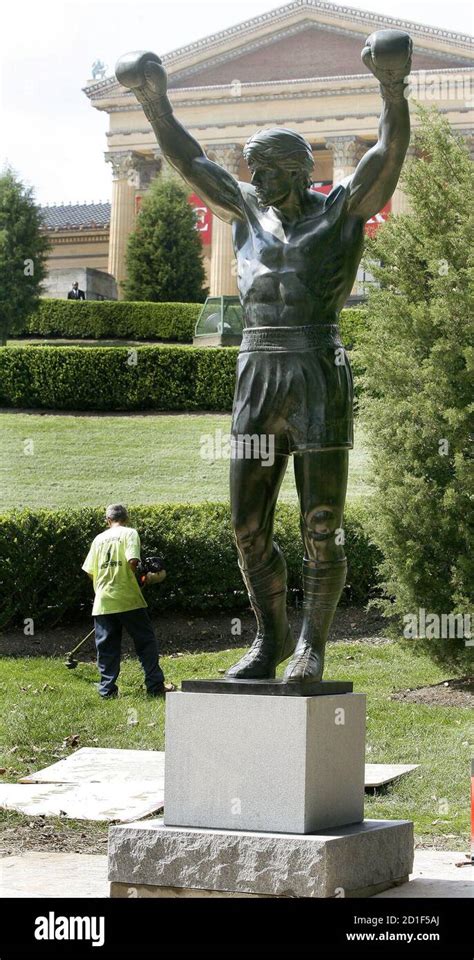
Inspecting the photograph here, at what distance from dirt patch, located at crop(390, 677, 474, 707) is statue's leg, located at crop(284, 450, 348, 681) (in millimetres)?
5701

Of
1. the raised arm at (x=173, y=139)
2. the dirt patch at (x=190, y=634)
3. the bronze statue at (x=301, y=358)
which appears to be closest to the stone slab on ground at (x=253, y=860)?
the bronze statue at (x=301, y=358)

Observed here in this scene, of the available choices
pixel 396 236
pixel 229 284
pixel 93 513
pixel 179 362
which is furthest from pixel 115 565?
pixel 229 284

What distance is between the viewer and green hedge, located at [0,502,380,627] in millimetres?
14047

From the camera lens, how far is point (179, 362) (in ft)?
87.1

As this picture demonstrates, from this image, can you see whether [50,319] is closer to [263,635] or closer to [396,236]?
[396,236]

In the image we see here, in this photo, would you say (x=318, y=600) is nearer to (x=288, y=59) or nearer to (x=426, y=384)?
(x=426, y=384)

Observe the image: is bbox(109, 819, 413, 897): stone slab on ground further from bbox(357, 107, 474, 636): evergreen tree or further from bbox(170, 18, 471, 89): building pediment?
bbox(170, 18, 471, 89): building pediment

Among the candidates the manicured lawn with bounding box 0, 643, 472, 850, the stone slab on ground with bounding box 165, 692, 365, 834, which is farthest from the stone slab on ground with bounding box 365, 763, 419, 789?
the stone slab on ground with bounding box 165, 692, 365, 834

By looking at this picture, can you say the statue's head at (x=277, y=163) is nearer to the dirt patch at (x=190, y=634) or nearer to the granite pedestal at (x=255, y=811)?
the granite pedestal at (x=255, y=811)

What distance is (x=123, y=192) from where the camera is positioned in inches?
2340

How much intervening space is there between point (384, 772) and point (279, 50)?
54806 millimetres

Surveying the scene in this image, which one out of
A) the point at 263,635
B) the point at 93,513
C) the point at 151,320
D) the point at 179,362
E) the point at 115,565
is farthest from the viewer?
the point at 151,320
